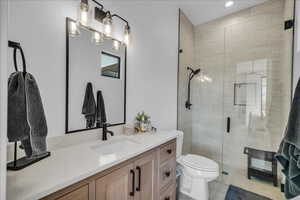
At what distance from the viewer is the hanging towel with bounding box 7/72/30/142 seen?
0.67 metres

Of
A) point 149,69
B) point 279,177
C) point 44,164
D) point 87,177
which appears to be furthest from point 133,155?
point 279,177

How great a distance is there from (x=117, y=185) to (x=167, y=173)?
2.25 ft

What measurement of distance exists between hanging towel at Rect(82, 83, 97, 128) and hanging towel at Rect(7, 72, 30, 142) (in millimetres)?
515

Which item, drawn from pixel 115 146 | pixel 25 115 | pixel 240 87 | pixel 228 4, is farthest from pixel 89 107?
pixel 228 4

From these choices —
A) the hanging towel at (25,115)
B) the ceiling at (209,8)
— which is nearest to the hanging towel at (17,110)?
the hanging towel at (25,115)

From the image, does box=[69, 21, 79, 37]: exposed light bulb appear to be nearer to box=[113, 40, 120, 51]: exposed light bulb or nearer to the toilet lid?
box=[113, 40, 120, 51]: exposed light bulb

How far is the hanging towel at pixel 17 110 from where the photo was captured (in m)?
0.67

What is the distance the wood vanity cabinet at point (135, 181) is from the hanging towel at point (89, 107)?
53cm

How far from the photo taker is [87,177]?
72 centimetres

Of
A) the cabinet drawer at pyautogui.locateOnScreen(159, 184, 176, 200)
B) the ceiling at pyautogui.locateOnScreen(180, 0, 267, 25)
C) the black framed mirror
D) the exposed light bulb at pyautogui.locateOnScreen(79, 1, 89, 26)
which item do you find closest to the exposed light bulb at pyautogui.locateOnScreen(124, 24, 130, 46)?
the black framed mirror

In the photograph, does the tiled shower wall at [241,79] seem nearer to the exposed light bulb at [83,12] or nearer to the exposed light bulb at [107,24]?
the exposed light bulb at [107,24]

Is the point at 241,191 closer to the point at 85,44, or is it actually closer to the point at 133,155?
the point at 133,155

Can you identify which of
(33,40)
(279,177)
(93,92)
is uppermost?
(33,40)

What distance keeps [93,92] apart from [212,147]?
7.97 ft
